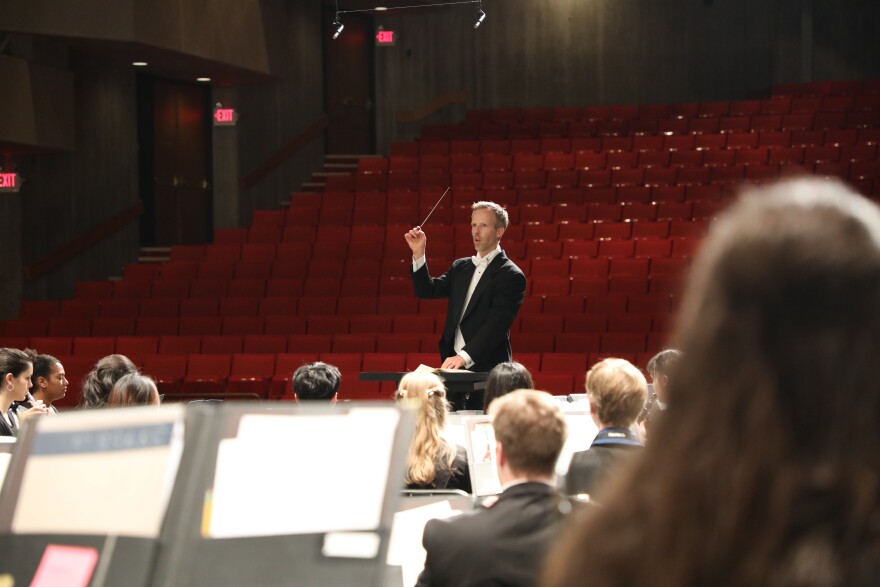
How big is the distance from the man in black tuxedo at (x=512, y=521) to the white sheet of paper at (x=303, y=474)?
0.56 metres

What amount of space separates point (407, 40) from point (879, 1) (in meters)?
6.77

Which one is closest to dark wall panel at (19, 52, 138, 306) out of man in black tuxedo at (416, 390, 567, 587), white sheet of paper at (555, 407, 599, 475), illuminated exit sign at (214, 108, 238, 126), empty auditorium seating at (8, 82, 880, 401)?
illuminated exit sign at (214, 108, 238, 126)

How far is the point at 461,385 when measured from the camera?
4.46 meters

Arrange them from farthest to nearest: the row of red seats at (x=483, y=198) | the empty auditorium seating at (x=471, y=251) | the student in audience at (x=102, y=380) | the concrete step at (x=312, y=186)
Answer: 1. the concrete step at (x=312, y=186)
2. the row of red seats at (x=483, y=198)
3. the empty auditorium seating at (x=471, y=251)
4. the student in audience at (x=102, y=380)

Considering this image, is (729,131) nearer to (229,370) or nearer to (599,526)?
(229,370)

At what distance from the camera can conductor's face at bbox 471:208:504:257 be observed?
464 cm

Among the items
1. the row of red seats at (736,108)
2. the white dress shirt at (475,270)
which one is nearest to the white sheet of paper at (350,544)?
the white dress shirt at (475,270)

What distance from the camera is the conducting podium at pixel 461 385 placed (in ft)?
14.3

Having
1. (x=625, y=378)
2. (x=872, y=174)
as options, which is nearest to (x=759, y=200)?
(x=625, y=378)

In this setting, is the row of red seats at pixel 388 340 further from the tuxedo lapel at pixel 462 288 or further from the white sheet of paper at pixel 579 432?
the white sheet of paper at pixel 579 432

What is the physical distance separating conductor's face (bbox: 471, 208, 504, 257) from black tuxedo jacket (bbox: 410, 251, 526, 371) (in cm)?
8

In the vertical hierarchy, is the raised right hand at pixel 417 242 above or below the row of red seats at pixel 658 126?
below

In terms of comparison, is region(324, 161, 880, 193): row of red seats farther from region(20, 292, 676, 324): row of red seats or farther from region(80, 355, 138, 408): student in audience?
region(80, 355, 138, 408): student in audience

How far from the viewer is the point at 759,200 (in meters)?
Result: 0.72
